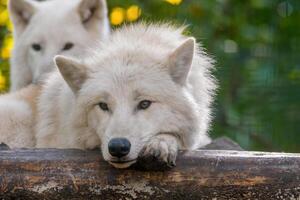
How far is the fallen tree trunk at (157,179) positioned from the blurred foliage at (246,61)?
21.0 feet

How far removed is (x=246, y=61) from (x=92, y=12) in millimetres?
4128

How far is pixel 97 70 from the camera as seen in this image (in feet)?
19.4

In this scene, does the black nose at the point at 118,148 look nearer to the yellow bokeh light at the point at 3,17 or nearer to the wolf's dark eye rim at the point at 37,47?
the wolf's dark eye rim at the point at 37,47

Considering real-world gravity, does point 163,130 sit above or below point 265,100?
above

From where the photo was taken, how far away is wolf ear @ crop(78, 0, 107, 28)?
31.1ft

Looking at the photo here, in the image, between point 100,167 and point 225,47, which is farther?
point 225,47

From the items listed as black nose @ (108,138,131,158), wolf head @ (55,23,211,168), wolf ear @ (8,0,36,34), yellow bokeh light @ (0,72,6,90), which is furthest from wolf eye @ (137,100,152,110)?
yellow bokeh light @ (0,72,6,90)

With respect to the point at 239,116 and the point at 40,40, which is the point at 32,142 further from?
the point at 239,116

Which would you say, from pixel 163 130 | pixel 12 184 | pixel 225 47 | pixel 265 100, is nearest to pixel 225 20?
pixel 225 47

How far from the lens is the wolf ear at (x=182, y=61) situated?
572 centimetres

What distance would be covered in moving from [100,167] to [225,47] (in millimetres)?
8003

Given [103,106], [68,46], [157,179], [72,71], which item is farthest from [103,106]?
[68,46]

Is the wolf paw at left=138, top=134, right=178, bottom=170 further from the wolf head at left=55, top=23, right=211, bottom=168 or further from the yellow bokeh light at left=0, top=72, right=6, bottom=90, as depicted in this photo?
the yellow bokeh light at left=0, top=72, right=6, bottom=90

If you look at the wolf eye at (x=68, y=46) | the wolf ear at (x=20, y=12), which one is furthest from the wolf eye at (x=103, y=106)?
the wolf ear at (x=20, y=12)
